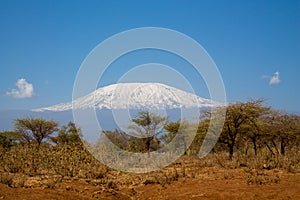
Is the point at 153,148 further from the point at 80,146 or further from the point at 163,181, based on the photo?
the point at 163,181

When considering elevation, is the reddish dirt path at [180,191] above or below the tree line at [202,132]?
below

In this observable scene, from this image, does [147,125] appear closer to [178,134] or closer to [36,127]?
[178,134]

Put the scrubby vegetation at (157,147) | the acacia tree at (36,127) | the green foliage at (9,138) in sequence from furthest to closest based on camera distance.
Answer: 1. the green foliage at (9,138)
2. the acacia tree at (36,127)
3. the scrubby vegetation at (157,147)

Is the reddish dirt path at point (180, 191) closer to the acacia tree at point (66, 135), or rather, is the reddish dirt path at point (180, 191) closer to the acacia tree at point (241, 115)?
the acacia tree at point (241, 115)

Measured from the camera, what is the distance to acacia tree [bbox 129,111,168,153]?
2709 cm

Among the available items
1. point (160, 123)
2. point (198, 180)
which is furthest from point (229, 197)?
point (160, 123)

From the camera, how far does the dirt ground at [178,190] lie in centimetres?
926

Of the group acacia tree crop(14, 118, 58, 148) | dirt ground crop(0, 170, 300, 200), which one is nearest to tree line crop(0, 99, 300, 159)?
acacia tree crop(14, 118, 58, 148)

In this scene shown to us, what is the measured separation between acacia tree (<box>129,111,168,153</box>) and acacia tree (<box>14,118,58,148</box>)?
887cm

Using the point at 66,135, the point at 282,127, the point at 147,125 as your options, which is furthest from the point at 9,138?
the point at 282,127

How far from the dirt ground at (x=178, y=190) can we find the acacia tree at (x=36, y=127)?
21003 millimetres

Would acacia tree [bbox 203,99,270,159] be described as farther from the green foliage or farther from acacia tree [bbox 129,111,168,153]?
the green foliage

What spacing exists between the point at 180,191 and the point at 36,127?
23.7m

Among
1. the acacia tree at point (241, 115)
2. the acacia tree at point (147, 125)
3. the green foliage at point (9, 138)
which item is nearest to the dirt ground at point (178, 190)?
the acacia tree at point (241, 115)
